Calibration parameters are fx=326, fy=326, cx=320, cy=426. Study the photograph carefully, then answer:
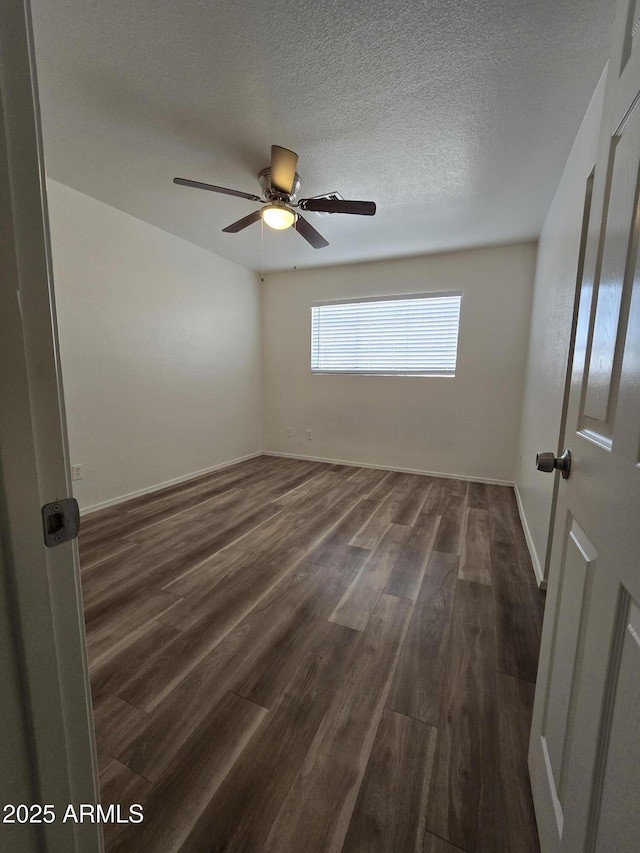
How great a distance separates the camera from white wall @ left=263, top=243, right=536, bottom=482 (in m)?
3.53

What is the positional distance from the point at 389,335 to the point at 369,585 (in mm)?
3082

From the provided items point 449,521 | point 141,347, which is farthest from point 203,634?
point 141,347

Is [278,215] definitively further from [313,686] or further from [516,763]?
[516,763]

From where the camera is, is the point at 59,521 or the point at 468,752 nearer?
the point at 59,521

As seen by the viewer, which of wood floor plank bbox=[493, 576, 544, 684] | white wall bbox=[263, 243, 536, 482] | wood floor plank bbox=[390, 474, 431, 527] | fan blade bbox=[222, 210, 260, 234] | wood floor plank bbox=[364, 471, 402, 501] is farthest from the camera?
white wall bbox=[263, 243, 536, 482]

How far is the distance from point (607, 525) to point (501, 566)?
1804mm

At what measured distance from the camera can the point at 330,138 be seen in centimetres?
191

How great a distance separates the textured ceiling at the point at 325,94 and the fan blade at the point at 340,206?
0.31 meters

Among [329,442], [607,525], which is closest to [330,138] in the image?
[607,525]

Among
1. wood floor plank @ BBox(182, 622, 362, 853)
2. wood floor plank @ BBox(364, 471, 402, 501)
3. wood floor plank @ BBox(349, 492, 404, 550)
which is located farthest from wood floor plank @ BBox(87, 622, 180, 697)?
wood floor plank @ BBox(364, 471, 402, 501)

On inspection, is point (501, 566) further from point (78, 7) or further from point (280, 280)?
point (280, 280)

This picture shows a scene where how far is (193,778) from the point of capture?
96cm

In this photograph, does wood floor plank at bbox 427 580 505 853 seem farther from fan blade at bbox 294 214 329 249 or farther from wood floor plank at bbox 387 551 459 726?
fan blade at bbox 294 214 329 249

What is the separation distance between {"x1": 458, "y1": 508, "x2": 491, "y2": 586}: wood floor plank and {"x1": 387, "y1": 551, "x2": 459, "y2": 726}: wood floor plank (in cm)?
12
